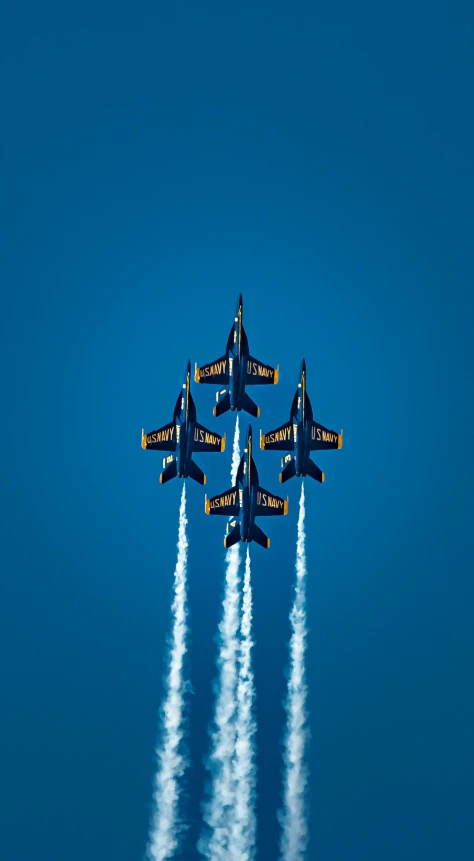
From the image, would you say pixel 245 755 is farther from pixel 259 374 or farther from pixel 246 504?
pixel 259 374

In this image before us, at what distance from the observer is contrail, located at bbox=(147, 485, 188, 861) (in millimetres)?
81812

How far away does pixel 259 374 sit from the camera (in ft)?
301

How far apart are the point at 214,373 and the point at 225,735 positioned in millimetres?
21878

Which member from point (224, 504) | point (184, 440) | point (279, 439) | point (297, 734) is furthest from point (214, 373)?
point (297, 734)

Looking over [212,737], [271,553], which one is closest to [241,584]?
[271,553]

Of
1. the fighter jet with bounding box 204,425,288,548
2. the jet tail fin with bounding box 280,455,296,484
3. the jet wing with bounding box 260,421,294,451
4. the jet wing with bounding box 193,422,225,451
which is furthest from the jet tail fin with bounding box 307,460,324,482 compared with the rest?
the jet wing with bounding box 193,422,225,451

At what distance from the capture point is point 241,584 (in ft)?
290

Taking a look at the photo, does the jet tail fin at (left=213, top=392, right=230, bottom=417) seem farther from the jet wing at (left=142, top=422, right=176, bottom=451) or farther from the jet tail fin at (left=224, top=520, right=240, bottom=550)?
the jet tail fin at (left=224, top=520, right=240, bottom=550)

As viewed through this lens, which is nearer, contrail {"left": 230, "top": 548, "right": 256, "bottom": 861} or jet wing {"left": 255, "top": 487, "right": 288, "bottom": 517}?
contrail {"left": 230, "top": 548, "right": 256, "bottom": 861}

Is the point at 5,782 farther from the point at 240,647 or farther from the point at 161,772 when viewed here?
the point at 240,647

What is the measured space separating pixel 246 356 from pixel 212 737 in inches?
893

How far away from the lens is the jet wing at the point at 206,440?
89.3 metres

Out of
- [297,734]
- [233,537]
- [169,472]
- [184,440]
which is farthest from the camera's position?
[169,472]

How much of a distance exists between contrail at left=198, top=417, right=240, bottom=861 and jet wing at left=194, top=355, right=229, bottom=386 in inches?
261
